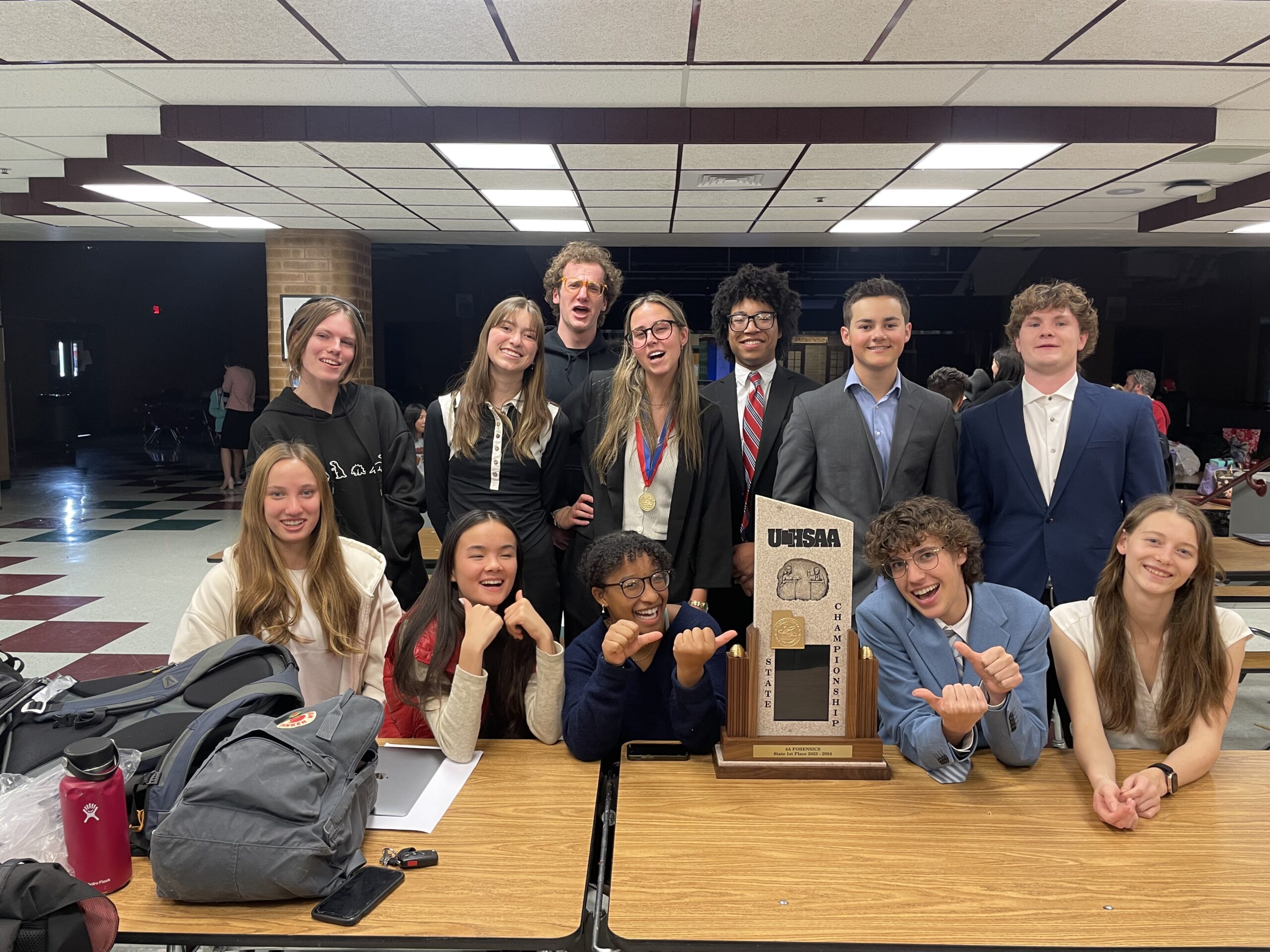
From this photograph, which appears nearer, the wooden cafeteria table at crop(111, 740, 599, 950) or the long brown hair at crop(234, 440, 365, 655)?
the wooden cafeteria table at crop(111, 740, 599, 950)

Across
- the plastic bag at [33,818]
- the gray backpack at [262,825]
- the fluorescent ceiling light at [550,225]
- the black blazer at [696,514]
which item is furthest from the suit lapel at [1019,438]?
the fluorescent ceiling light at [550,225]

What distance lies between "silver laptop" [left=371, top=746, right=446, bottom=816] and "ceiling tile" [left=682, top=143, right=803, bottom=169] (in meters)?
3.90

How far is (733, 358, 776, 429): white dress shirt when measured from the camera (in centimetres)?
265

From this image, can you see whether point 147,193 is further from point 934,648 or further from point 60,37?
point 934,648

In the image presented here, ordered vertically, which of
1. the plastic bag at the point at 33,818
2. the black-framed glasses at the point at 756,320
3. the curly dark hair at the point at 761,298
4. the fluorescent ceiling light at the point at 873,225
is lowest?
the plastic bag at the point at 33,818

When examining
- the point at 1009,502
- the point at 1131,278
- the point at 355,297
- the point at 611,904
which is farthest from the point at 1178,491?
the point at 355,297

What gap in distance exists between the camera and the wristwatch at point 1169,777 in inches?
59.6

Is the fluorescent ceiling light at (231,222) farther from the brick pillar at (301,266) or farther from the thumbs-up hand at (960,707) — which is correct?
the thumbs-up hand at (960,707)

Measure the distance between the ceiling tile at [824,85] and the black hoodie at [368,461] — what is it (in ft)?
7.41

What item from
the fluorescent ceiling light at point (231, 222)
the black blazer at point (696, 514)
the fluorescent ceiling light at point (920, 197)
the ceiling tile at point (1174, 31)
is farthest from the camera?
the fluorescent ceiling light at point (231, 222)

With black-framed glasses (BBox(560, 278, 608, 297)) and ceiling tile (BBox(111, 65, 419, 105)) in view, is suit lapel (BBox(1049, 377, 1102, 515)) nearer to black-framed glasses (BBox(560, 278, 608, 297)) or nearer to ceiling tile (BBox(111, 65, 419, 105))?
black-framed glasses (BBox(560, 278, 608, 297))

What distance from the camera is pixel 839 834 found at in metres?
1.37

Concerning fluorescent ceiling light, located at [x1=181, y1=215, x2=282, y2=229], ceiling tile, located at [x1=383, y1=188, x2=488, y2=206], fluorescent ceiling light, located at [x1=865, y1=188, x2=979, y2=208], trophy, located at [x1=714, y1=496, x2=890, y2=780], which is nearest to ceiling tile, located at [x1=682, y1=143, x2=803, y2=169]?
fluorescent ceiling light, located at [x1=865, y1=188, x2=979, y2=208]

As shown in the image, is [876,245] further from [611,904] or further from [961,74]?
[611,904]
